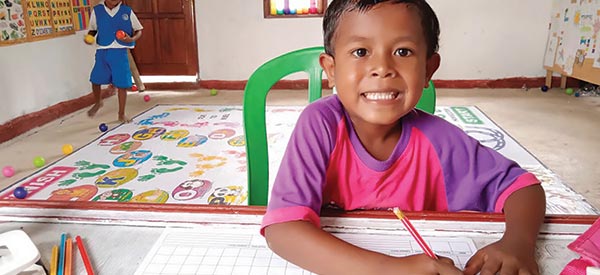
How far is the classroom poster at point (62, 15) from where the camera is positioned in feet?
12.0

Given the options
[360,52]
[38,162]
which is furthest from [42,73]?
[360,52]

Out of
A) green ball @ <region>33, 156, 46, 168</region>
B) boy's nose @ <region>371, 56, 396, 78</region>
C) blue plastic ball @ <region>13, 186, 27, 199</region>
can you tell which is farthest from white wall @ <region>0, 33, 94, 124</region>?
boy's nose @ <region>371, 56, 396, 78</region>

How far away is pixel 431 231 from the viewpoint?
0.60 meters

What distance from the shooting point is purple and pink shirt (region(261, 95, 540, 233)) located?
0.75 m

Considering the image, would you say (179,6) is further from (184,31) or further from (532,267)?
(532,267)

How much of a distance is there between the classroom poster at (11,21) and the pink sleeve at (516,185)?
328 centimetres

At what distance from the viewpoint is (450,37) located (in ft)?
15.2

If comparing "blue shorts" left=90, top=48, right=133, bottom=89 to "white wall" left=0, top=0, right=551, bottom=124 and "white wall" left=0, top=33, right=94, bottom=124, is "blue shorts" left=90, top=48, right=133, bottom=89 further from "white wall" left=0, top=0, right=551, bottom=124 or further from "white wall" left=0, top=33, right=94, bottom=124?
"white wall" left=0, top=0, right=551, bottom=124

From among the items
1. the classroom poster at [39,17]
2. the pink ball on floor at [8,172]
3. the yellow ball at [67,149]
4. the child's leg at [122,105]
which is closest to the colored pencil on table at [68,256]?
the pink ball on floor at [8,172]

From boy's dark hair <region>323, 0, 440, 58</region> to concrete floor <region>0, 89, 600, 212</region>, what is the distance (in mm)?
1629

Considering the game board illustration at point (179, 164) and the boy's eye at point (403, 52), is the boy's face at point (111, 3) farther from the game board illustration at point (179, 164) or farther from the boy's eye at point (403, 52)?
the boy's eye at point (403, 52)

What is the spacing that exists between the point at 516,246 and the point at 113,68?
3331 mm

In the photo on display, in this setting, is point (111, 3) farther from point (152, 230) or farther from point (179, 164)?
point (152, 230)

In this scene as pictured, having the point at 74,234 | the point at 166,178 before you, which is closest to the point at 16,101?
the point at 166,178
